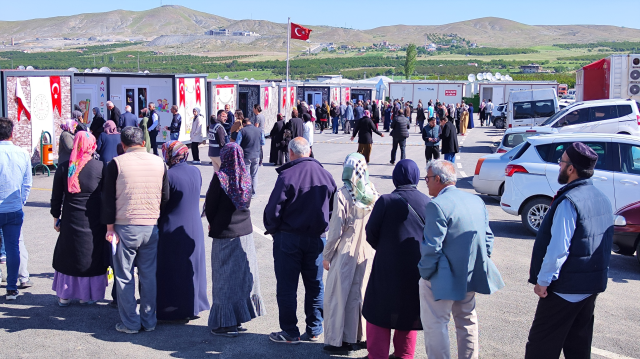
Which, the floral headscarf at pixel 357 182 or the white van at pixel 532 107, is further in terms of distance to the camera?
the white van at pixel 532 107

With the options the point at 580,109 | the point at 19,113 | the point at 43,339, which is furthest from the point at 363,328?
the point at 580,109

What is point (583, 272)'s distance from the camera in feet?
14.0

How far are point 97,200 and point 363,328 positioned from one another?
9.69ft

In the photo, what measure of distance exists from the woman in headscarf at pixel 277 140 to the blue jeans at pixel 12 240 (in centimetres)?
1077

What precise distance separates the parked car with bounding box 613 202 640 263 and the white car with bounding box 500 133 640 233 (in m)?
1.16

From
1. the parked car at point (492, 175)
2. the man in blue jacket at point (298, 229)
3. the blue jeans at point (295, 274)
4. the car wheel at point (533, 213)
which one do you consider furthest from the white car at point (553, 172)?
the blue jeans at point (295, 274)

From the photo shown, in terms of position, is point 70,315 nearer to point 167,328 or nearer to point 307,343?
point 167,328

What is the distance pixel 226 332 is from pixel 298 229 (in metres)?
1.24

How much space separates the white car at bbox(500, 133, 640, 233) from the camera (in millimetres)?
9500

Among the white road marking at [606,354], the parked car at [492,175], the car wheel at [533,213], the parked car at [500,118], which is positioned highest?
the parked car at [500,118]

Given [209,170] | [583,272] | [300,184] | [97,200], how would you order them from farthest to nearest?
1. [209,170]
2. [97,200]
3. [300,184]
4. [583,272]

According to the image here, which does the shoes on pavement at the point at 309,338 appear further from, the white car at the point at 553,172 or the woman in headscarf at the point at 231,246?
the white car at the point at 553,172

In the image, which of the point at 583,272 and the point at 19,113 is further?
the point at 19,113

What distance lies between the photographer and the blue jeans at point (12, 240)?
21.3 feet
